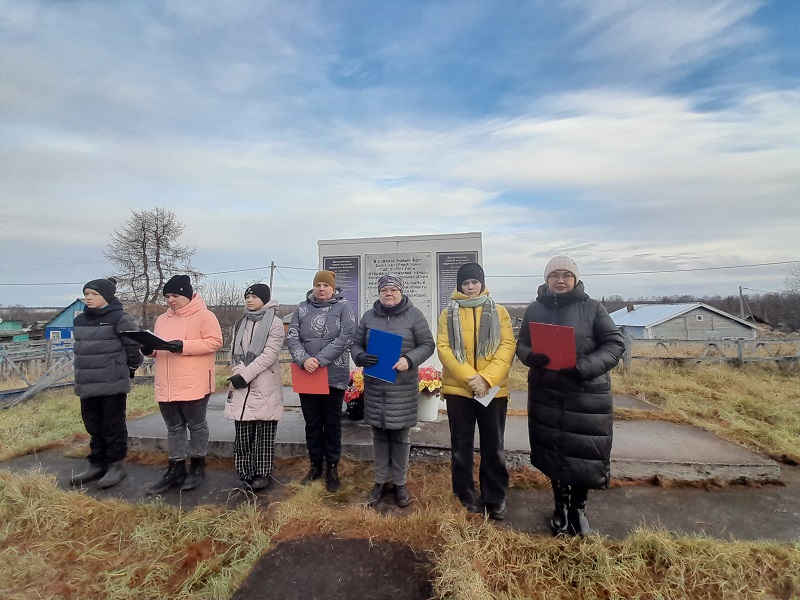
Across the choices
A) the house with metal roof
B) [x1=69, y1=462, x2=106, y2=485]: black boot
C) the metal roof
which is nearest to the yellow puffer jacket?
[x1=69, y1=462, x2=106, y2=485]: black boot

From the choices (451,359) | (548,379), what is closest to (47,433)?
(451,359)

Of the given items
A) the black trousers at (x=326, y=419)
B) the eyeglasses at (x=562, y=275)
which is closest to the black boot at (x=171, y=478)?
the black trousers at (x=326, y=419)

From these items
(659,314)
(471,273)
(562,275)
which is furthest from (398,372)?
(659,314)

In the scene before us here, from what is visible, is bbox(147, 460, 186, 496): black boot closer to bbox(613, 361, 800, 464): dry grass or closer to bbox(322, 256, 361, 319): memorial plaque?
bbox(322, 256, 361, 319): memorial plaque

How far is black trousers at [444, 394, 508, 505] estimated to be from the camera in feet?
10.1

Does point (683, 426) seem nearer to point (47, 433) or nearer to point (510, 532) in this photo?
point (510, 532)

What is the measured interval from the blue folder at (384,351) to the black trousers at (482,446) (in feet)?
1.59

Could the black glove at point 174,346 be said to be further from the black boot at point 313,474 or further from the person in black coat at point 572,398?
the person in black coat at point 572,398

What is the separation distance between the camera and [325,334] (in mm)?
3646

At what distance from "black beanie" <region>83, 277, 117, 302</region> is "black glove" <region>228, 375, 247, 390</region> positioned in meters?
1.55

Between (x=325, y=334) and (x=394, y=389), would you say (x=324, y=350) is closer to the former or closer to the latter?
(x=325, y=334)

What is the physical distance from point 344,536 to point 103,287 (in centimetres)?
314

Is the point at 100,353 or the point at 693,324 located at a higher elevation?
the point at 100,353

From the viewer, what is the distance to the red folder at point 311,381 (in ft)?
11.6
